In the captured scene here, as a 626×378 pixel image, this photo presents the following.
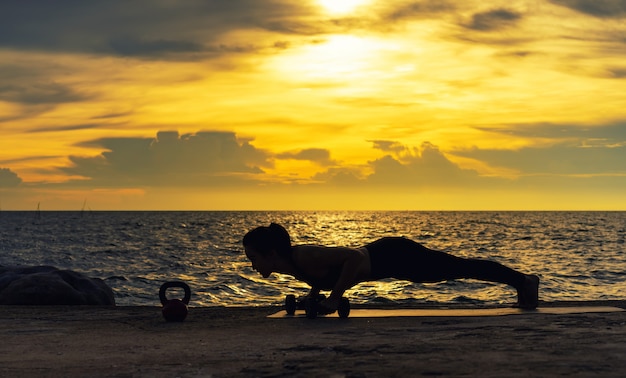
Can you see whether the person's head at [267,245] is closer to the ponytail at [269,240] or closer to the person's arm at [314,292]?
the ponytail at [269,240]

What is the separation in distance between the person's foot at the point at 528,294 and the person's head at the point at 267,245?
2772 millimetres

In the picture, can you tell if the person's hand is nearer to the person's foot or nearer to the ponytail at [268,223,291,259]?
the ponytail at [268,223,291,259]

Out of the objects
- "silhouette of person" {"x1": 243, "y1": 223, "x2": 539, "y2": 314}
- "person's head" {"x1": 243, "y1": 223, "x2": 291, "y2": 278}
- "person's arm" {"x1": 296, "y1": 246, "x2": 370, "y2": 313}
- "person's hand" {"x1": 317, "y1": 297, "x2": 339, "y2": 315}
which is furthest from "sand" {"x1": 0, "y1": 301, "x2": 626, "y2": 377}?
"person's head" {"x1": 243, "y1": 223, "x2": 291, "y2": 278}

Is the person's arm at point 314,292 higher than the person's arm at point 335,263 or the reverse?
the reverse

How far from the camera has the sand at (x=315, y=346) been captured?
17.3ft

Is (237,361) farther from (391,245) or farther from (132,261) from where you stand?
(132,261)

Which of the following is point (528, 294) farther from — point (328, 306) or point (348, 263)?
point (328, 306)

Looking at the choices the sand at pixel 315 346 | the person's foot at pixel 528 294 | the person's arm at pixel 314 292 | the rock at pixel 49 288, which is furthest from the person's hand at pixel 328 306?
the rock at pixel 49 288

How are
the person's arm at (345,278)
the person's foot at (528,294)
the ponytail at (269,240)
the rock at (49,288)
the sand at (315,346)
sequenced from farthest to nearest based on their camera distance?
1. the rock at (49,288)
2. the person's foot at (528,294)
3. the person's arm at (345,278)
4. the ponytail at (269,240)
5. the sand at (315,346)

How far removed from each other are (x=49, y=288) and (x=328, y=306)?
19.3 ft

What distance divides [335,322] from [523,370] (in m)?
3.02

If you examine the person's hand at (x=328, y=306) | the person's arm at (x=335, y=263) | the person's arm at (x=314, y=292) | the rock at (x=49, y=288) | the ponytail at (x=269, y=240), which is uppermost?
the ponytail at (x=269, y=240)

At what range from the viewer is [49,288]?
12180 millimetres

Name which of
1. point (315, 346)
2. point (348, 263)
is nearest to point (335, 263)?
point (348, 263)
